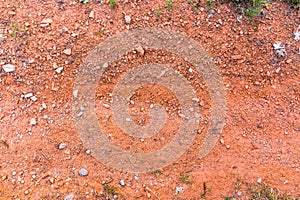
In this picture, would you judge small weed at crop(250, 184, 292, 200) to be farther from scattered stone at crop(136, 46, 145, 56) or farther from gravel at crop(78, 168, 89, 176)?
scattered stone at crop(136, 46, 145, 56)

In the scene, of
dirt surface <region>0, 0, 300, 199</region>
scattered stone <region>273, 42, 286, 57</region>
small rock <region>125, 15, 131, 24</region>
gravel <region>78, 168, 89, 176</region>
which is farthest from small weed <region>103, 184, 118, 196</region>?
scattered stone <region>273, 42, 286, 57</region>

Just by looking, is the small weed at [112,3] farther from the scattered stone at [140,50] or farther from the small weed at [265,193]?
the small weed at [265,193]

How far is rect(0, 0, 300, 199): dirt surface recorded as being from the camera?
142 inches

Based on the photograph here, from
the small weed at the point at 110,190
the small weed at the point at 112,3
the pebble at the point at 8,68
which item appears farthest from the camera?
the small weed at the point at 112,3

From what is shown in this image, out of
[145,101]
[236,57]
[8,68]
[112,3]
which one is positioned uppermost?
[112,3]

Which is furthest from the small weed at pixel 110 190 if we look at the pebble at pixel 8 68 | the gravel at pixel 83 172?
the pebble at pixel 8 68

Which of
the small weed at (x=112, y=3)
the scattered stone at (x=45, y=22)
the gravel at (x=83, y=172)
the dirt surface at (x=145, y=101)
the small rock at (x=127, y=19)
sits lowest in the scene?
the gravel at (x=83, y=172)

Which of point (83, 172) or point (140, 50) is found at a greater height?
point (140, 50)

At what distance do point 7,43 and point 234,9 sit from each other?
2677mm

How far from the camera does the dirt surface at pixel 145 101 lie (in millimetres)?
3613

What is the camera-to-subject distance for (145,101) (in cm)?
389

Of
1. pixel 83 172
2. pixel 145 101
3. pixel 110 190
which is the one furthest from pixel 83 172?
pixel 145 101

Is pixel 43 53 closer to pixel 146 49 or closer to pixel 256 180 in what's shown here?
pixel 146 49

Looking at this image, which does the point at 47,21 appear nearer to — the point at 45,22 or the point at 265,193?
the point at 45,22
